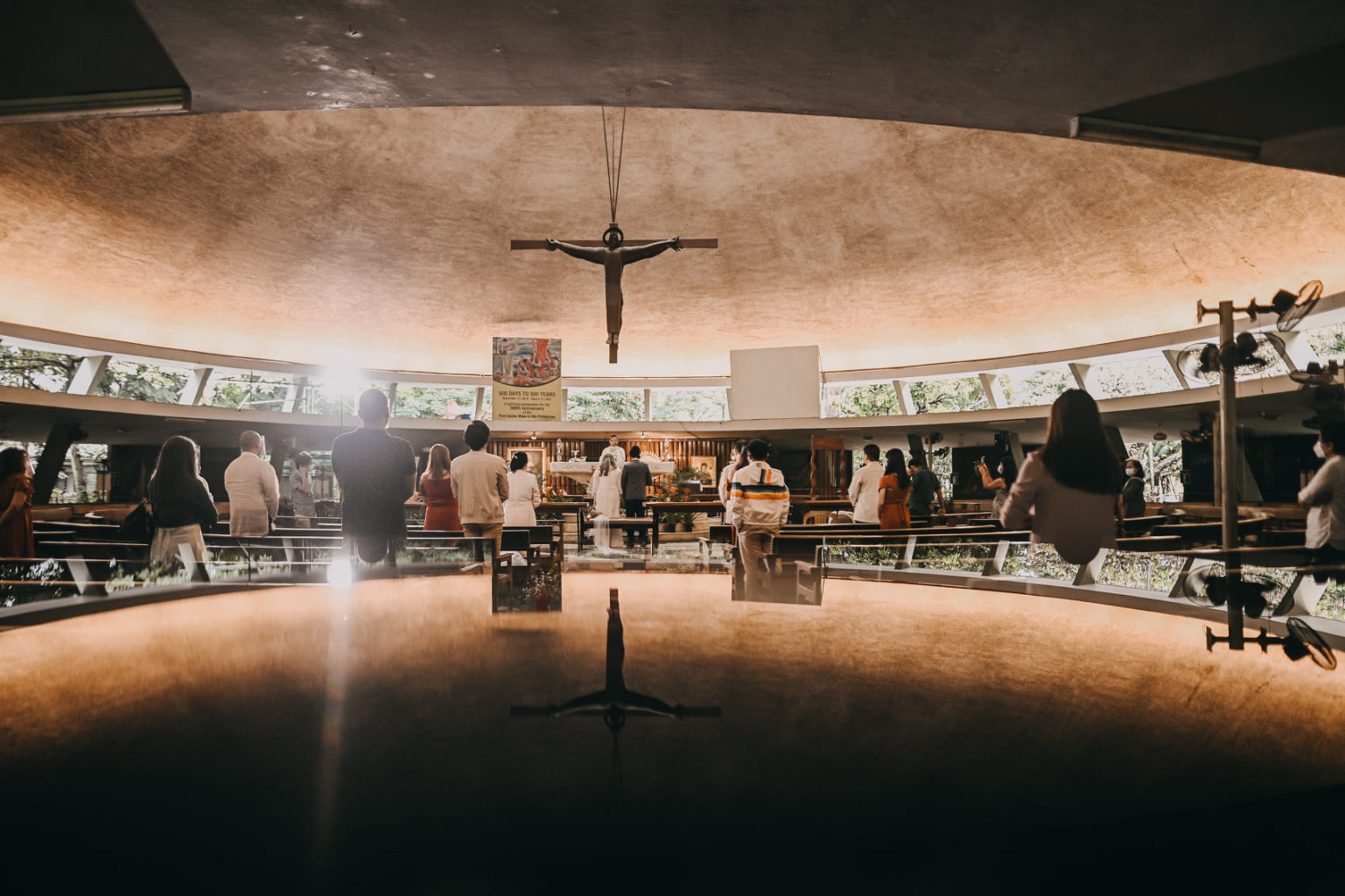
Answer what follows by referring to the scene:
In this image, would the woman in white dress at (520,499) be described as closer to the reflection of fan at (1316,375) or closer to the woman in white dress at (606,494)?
the woman in white dress at (606,494)

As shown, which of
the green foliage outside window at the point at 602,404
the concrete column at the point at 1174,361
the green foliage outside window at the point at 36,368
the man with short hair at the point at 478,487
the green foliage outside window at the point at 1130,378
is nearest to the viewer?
the man with short hair at the point at 478,487

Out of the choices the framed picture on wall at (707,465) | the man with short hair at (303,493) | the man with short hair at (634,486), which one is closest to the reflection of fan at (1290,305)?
the man with short hair at (634,486)

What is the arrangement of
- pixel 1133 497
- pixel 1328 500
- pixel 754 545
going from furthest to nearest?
pixel 1133 497 → pixel 754 545 → pixel 1328 500

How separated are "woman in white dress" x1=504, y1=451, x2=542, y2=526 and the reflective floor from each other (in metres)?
4.88

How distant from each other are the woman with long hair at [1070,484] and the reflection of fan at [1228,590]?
0.53m

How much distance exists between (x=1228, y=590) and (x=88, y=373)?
61.3ft

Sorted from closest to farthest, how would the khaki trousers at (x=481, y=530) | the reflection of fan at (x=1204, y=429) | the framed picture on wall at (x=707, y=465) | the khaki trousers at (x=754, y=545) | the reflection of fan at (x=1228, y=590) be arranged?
the reflection of fan at (x=1228, y=590)
the khaki trousers at (x=754, y=545)
the khaki trousers at (x=481, y=530)
the reflection of fan at (x=1204, y=429)
the framed picture on wall at (x=707, y=465)

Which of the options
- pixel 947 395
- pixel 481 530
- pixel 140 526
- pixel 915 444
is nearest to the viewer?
A: pixel 140 526

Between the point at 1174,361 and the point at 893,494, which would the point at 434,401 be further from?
the point at 1174,361

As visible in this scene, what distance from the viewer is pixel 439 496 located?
6305 millimetres

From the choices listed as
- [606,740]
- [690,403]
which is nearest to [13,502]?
[606,740]

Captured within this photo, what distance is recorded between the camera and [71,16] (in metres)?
3.15

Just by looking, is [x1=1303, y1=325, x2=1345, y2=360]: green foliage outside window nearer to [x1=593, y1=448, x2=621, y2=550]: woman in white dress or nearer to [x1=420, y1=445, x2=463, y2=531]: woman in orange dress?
[x1=593, y1=448, x2=621, y2=550]: woman in white dress

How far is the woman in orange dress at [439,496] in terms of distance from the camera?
6.27 meters
